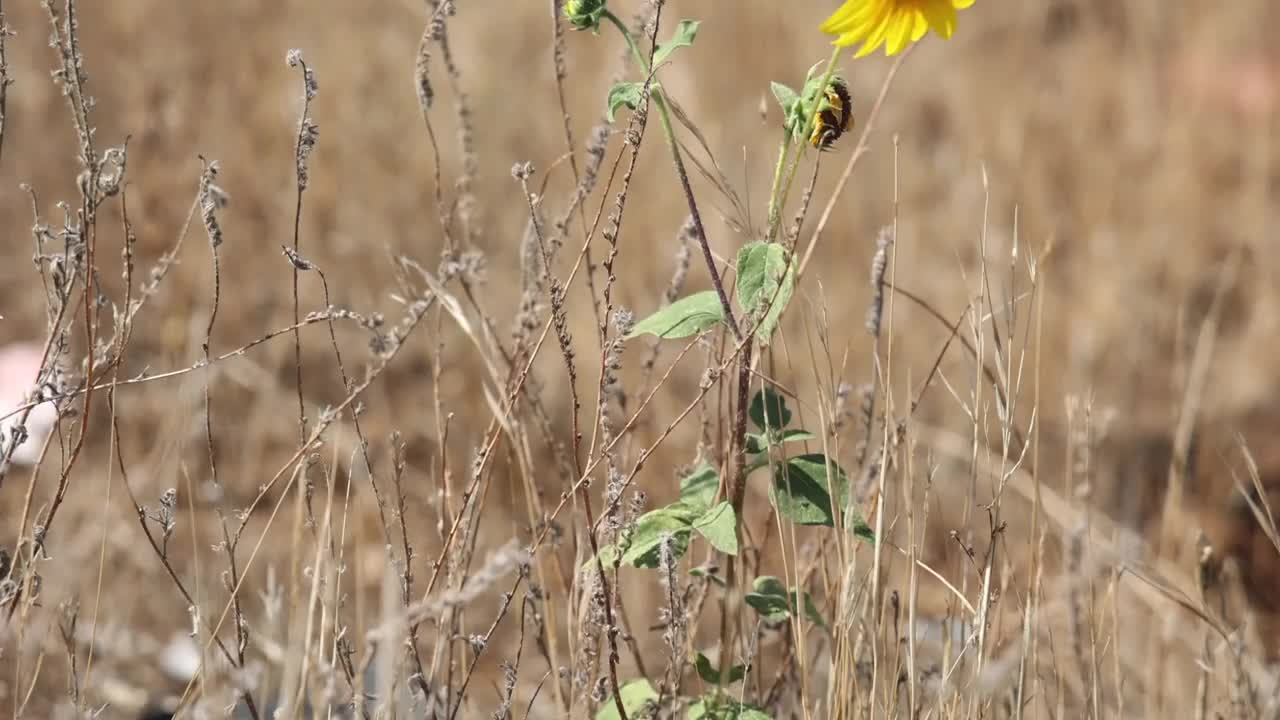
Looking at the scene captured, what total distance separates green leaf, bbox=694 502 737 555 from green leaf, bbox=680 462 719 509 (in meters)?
0.05

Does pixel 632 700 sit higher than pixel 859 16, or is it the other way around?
pixel 859 16

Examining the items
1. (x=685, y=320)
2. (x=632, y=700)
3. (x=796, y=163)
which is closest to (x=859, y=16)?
(x=796, y=163)

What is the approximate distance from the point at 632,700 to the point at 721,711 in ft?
0.35

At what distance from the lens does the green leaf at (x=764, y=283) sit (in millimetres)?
1027

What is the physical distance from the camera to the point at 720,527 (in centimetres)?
106

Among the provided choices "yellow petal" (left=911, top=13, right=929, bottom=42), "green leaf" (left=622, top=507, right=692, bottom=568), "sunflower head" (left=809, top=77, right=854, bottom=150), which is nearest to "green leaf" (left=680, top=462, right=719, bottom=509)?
"green leaf" (left=622, top=507, right=692, bottom=568)

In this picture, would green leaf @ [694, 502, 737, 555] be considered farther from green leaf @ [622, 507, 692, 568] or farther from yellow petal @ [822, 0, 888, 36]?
yellow petal @ [822, 0, 888, 36]

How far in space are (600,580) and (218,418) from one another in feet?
6.74

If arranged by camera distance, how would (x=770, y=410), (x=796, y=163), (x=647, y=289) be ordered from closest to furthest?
(x=796, y=163)
(x=770, y=410)
(x=647, y=289)

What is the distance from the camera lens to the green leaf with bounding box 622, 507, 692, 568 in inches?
42.0

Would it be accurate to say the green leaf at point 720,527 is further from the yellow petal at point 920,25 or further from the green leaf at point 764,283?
the yellow petal at point 920,25

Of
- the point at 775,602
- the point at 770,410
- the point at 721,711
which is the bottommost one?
the point at 721,711

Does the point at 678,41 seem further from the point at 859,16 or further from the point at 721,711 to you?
the point at 721,711

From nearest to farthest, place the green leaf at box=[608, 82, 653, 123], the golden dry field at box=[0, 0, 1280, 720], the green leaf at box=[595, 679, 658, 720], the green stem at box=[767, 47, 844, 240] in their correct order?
the green stem at box=[767, 47, 844, 240], the green leaf at box=[608, 82, 653, 123], the green leaf at box=[595, 679, 658, 720], the golden dry field at box=[0, 0, 1280, 720]
